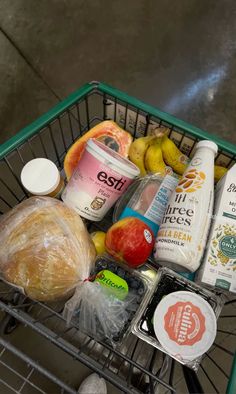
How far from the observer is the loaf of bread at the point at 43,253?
68cm

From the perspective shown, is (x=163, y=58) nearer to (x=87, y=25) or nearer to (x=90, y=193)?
(x=87, y=25)

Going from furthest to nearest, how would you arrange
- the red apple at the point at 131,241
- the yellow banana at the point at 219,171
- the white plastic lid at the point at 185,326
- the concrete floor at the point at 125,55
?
1. the concrete floor at the point at 125,55
2. the yellow banana at the point at 219,171
3. the red apple at the point at 131,241
4. the white plastic lid at the point at 185,326

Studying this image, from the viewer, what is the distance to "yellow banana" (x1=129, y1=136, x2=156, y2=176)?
88cm

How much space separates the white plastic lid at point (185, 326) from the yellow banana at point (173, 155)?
1.25 ft

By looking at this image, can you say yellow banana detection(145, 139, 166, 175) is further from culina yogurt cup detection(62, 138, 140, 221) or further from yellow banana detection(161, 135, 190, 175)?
culina yogurt cup detection(62, 138, 140, 221)

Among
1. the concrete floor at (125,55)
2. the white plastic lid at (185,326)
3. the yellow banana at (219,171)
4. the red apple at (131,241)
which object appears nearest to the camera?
the white plastic lid at (185,326)

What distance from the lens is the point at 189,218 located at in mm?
705

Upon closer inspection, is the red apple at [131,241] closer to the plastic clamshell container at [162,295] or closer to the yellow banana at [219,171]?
the plastic clamshell container at [162,295]

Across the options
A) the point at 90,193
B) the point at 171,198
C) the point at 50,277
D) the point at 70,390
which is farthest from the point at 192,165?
the point at 70,390

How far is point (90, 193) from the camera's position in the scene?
779mm

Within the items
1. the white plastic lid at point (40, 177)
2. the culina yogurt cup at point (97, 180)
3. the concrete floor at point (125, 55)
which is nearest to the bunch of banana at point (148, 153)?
the culina yogurt cup at point (97, 180)

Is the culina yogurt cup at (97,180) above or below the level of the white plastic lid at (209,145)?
below

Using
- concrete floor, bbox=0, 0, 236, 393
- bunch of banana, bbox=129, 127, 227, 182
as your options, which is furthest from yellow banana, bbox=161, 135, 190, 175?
concrete floor, bbox=0, 0, 236, 393

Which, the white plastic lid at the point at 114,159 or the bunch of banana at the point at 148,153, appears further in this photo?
the bunch of banana at the point at 148,153
